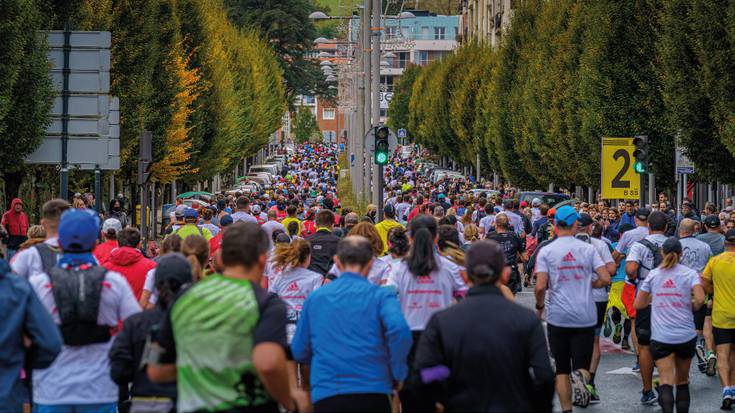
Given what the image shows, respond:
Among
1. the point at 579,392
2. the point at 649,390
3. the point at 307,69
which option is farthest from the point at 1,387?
the point at 307,69

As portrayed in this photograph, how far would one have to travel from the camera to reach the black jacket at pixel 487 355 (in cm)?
654

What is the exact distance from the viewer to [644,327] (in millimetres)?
12789

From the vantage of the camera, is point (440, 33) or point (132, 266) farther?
point (440, 33)

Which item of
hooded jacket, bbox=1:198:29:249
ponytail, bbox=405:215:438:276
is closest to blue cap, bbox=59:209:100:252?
ponytail, bbox=405:215:438:276

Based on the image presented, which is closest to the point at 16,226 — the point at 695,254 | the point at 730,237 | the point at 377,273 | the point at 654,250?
the point at 695,254

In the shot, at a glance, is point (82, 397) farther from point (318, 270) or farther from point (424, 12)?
point (424, 12)

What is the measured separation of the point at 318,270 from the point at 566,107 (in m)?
33.2

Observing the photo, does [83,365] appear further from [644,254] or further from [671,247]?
[644,254]

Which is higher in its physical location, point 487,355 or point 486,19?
point 486,19

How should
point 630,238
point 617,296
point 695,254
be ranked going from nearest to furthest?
point 695,254, point 630,238, point 617,296

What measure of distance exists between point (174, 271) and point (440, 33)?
19212cm

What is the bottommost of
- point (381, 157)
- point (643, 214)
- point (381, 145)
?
point (643, 214)

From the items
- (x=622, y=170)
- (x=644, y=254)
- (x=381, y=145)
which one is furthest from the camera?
(x=622, y=170)

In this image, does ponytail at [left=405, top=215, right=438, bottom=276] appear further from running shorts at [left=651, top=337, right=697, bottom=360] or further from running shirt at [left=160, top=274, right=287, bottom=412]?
running shirt at [left=160, top=274, right=287, bottom=412]
